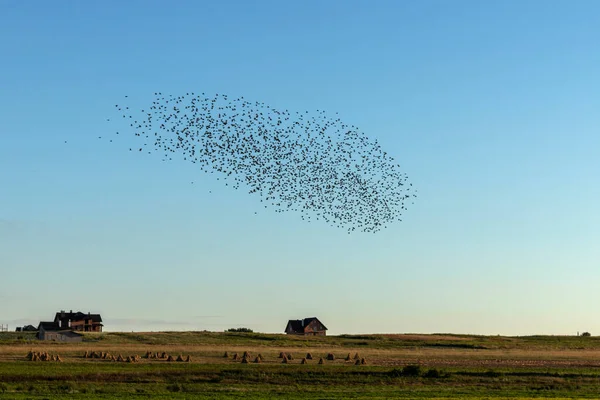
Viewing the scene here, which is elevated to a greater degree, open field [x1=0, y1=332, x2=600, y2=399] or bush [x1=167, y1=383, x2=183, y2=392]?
open field [x1=0, y1=332, x2=600, y2=399]

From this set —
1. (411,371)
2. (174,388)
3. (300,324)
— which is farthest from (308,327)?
(174,388)

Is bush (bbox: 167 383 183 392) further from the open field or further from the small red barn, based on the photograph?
the small red barn

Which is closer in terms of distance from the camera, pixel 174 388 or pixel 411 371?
pixel 174 388

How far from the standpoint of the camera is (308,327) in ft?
579

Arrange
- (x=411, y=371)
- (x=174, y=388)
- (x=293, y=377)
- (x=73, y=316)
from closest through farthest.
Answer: (x=174, y=388) → (x=293, y=377) → (x=411, y=371) → (x=73, y=316)

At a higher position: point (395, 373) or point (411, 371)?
point (411, 371)

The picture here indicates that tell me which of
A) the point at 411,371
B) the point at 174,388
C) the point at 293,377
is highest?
the point at 411,371

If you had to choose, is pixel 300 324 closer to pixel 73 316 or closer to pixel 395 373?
pixel 73 316

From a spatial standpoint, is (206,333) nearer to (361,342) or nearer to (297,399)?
(361,342)

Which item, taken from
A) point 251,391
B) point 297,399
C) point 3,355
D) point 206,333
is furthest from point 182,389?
point 206,333

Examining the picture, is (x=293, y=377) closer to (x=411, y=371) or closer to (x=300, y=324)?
(x=411, y=371)

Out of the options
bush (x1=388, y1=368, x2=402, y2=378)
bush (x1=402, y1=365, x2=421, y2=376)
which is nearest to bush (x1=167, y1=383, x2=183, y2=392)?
bush (x1=388, y1=368, x2=402, y2=378)

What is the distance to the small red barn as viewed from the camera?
579ft

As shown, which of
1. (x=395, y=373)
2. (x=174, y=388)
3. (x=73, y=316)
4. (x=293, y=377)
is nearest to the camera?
(x=174, y=388)
